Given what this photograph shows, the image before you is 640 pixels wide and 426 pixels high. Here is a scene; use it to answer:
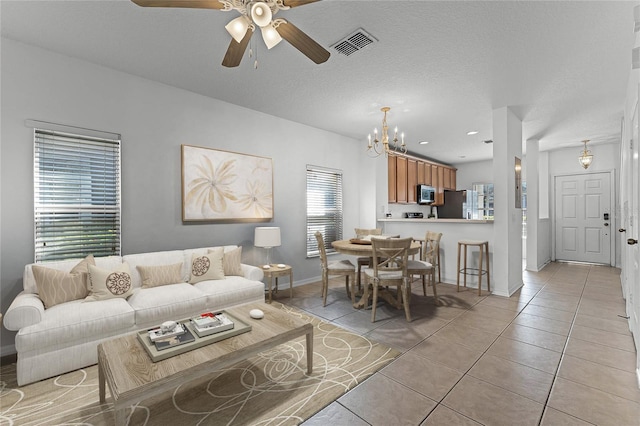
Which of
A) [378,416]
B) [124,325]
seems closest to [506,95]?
[378,416]

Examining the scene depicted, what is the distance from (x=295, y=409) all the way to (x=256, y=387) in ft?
1.22

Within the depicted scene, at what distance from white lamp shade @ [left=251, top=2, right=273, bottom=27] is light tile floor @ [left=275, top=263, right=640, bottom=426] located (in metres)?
2.36

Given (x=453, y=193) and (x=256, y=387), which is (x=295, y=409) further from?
(x=453, y=193)

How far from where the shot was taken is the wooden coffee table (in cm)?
140

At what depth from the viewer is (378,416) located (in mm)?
1713

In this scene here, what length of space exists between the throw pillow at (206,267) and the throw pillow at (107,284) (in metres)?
0.64

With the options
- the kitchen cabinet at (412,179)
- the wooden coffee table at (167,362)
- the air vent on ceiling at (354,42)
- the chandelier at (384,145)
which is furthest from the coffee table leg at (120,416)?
the kitchen cabinet at (412,179)

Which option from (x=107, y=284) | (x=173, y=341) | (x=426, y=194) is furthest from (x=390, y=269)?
(x=426, y=194)

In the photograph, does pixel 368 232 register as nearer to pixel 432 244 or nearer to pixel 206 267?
pixel 432 244

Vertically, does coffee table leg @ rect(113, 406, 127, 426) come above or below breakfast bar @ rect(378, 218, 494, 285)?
below

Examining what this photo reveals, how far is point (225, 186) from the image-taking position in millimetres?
3873

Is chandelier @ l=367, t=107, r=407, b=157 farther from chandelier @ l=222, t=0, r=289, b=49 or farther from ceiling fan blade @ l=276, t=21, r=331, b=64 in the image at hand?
chandelier @ l=222, t=0, r=289, b=49

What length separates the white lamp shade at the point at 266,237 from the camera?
3918 millimetres

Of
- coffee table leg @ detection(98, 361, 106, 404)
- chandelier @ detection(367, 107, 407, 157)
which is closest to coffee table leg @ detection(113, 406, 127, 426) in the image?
coffee table leg @ detection(98, 361, 106, 404)
